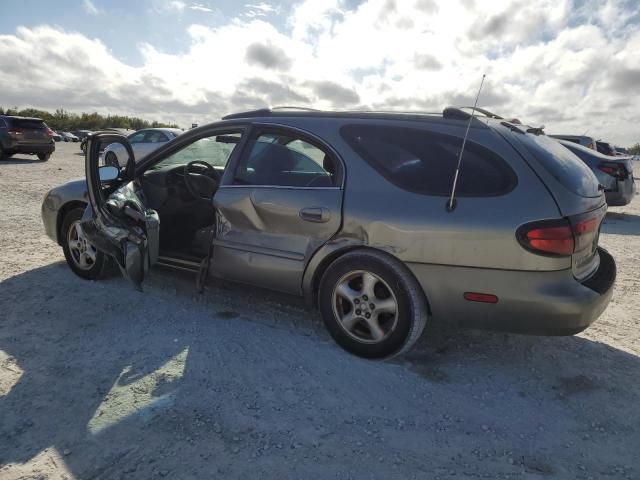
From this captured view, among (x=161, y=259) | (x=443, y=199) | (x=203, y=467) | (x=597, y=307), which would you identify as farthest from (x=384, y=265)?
(x=161, y=259)

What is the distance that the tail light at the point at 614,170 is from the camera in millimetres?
8852

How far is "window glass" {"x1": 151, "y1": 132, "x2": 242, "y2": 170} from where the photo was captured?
3.86 metres

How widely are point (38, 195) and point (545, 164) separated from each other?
9.57 m

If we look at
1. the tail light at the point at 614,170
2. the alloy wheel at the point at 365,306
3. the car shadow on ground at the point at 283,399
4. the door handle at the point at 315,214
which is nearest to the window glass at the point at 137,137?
the car shadow on ground at the point at 283,399

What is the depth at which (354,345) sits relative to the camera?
313 cm

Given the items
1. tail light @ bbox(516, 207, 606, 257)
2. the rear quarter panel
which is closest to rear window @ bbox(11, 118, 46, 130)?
the rear quarter panel

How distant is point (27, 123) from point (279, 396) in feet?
60.6

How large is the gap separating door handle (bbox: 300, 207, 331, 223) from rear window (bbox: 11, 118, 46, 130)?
1764cm

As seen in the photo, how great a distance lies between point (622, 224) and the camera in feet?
29.9

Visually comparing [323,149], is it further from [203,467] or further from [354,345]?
[203,467]

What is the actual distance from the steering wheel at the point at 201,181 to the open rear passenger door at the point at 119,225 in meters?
0.54

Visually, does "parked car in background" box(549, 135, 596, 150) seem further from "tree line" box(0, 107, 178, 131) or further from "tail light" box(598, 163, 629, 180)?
"tree line" box(0, 107, 178, 131)

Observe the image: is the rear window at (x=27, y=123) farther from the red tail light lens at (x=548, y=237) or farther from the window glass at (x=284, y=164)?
the red tail light lens at (x=548, y=237)

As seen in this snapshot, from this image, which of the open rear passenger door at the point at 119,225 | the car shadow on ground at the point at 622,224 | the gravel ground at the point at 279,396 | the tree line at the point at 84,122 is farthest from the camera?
the tree line at the point at 84,122
